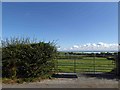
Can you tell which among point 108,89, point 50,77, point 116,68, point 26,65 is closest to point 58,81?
point 50,77

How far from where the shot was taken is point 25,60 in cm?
1245

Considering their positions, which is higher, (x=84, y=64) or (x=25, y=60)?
(x=25, y=60)

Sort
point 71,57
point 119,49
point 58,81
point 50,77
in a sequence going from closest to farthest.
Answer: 1. point 58,81
2. point 50,77
3. point 119,49
4. point 71,57

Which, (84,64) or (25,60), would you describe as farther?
(84,64)

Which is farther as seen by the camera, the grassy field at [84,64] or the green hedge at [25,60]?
the grassy field at [84,64]

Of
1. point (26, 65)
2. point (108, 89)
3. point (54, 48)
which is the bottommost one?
point (108, 89)

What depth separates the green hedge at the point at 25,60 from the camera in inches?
487

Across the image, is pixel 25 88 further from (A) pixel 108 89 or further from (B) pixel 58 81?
(A) pixel 108 89

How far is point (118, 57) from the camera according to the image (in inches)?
546

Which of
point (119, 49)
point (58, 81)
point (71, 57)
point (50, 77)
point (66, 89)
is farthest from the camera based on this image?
point (71, 57)

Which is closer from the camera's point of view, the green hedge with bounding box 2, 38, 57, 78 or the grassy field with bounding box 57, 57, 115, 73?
the green hedge with bounding box 2, 38, 57, 78

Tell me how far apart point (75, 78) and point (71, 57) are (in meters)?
2.88

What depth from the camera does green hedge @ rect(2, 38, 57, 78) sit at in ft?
40.5

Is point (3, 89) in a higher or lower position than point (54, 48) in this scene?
lower
